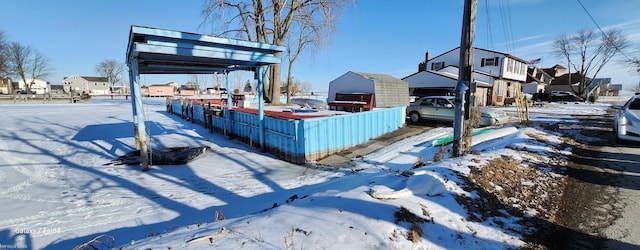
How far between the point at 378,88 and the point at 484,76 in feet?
51.7

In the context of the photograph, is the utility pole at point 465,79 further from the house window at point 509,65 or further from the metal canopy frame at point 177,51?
the house window at point 509,65

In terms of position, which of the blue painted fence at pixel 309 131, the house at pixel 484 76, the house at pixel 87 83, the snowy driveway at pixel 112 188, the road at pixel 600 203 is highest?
the house at pixel 87 83

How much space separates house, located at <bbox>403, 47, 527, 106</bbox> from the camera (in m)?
25.3

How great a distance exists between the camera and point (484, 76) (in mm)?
27250

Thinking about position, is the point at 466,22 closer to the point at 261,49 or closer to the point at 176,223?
the point at 261,49

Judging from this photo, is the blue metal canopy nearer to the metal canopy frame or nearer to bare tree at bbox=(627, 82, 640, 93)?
the metal canopy frame

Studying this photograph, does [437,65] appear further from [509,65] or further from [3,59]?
[3,59]

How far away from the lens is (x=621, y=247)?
9.51ft

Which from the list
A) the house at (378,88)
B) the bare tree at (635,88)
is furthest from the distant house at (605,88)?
the house at (378,88)

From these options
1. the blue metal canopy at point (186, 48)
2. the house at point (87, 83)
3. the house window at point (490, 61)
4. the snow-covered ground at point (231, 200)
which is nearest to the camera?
the snow-covered ground at point (231, 200)

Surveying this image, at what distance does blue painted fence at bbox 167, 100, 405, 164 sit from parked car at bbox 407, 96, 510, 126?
238cm

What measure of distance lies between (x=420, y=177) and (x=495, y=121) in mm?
10228

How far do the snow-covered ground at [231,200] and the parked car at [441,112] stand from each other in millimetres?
3020

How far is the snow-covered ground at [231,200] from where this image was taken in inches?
106
